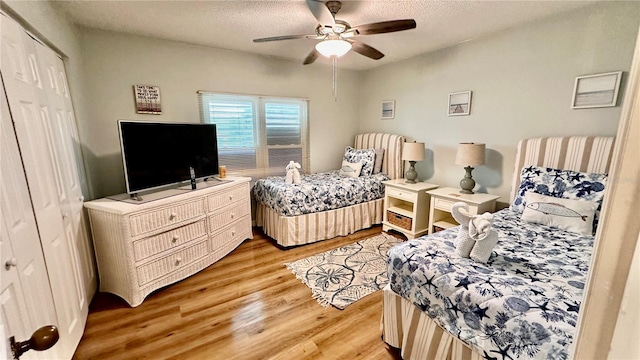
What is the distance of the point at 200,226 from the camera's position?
2.56 metres

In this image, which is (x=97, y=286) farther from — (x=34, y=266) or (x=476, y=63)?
(x=476, y=63)

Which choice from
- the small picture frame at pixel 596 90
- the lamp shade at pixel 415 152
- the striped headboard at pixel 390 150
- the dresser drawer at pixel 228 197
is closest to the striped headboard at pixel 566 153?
the small picture frame at pixel 596 90

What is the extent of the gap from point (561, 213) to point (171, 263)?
3.15 metres

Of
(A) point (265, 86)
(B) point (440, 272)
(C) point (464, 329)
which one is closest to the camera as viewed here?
(C) point (464, 329)

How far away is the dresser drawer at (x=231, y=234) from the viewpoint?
2724mm

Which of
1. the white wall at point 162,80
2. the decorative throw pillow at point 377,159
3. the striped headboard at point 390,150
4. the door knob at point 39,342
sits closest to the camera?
the door knob at point 39,342

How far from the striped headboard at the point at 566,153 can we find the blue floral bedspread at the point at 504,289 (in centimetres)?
77

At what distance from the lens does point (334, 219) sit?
3.35 meters

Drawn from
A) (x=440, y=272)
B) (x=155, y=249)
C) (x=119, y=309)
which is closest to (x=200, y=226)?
(x=155, y=249)

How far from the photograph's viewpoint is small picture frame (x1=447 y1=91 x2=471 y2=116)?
3047mm

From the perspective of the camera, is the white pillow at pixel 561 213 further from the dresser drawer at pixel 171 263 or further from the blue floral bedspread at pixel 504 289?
the dresser drawer at pixel 171 263

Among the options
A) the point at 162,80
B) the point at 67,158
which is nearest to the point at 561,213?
the point at 67,158

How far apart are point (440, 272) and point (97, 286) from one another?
9.02 feet

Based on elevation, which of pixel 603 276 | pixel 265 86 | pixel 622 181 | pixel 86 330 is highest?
pixel 265 86
